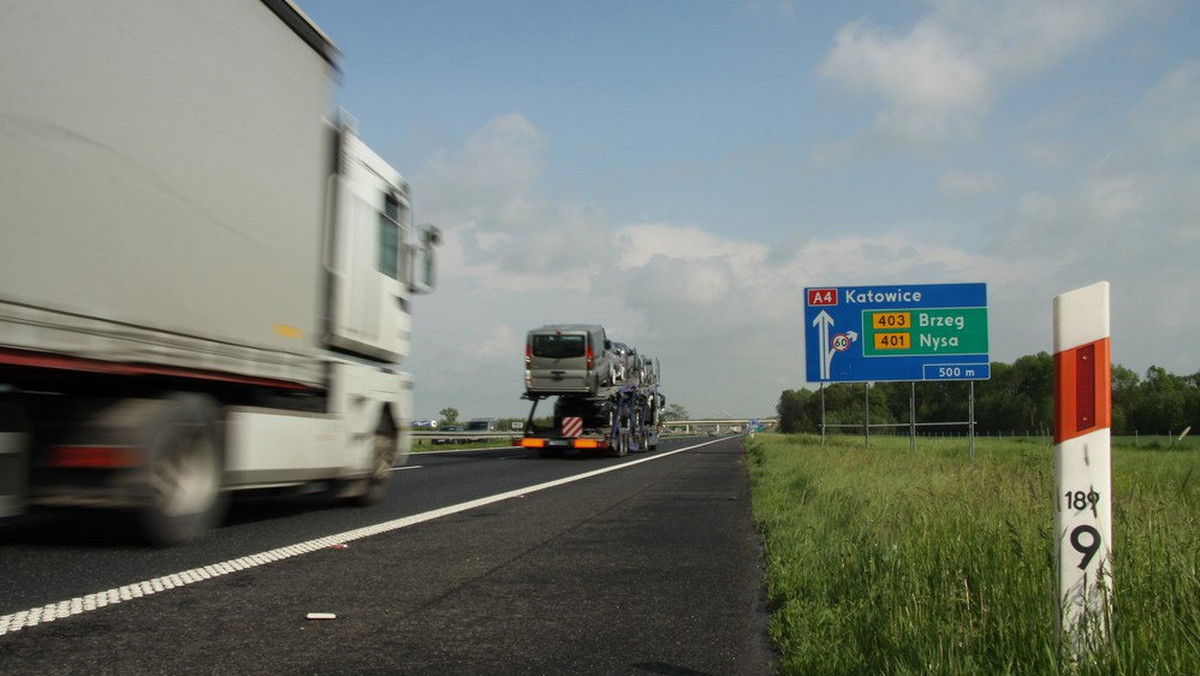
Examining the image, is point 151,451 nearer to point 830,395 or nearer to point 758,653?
point 758,653

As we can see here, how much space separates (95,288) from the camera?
5582 millimetres

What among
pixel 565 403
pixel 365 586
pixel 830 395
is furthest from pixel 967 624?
pixel 830 395

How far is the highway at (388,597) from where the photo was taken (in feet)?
12.9

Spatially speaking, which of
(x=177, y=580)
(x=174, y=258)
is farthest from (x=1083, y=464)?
(x=174, y=258)

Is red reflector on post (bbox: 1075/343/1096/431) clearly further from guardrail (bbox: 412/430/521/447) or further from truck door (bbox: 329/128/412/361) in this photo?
guardrail (bbox: 412/430/521/447)

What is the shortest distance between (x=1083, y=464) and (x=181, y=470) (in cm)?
586

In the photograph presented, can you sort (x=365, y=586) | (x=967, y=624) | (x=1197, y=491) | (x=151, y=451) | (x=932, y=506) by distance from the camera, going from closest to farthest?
(x=967, y=624) < (x=365, y=586) < (x=151, y=451) < (x=932, y=506) < (x=1197, y=491)

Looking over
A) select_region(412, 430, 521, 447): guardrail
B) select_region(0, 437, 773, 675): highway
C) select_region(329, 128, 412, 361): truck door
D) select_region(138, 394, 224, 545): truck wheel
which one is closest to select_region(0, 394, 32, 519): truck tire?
select_region(0, 437, 773, 675): highway

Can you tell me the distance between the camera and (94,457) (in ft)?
20.0

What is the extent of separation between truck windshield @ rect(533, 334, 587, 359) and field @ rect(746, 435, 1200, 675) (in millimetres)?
18245

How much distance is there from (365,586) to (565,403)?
2147 cm

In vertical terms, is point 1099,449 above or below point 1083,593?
above

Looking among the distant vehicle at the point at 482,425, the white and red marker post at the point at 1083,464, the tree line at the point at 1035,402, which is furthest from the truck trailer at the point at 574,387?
the distant vehicle at the point at 482,425

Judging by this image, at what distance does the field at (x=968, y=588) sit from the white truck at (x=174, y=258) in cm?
411
